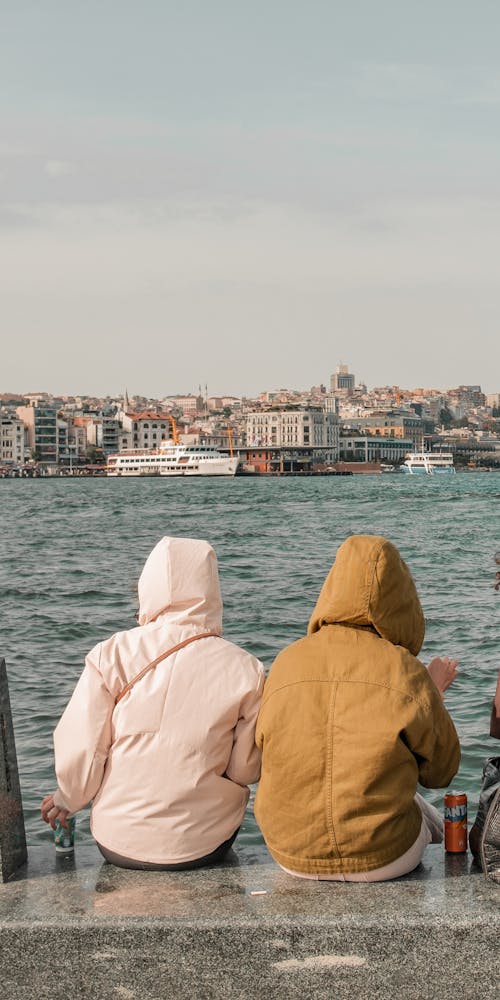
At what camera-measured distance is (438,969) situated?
2279mm

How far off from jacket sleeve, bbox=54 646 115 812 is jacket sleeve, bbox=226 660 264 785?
278 millimetres

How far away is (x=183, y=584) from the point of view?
260 centimetres

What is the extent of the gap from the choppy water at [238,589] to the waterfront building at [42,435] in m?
93.2

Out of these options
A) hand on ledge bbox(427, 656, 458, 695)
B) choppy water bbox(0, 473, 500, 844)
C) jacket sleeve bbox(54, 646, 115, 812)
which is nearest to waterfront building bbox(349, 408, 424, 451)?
choppy water bbox(0, 473, 500, 844)

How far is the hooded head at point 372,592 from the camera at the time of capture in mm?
2367

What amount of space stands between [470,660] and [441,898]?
310 inches

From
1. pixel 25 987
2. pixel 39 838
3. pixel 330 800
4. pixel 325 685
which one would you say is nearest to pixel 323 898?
pixel 330 800

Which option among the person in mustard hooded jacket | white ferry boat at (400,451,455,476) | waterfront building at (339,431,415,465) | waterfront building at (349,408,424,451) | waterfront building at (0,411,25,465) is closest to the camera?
the person in mustard hooded jacket

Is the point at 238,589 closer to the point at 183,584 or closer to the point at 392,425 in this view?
the point at 183,584

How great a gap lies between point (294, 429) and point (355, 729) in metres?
143

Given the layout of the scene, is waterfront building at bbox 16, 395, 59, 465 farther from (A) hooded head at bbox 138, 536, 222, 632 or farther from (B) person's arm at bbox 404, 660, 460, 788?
(B) person's arm at bbox 404, 660, 460, 788

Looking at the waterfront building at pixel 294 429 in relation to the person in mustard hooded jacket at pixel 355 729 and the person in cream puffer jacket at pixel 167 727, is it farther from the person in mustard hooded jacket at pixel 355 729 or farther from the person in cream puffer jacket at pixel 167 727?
the person in mustard hooded jacket at pixel 355 729

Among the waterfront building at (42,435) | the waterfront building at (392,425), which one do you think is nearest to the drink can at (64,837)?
the waterfront building at (42,435)

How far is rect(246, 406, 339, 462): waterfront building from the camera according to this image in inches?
5689
